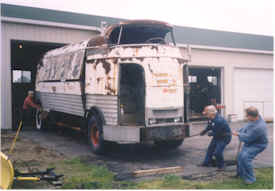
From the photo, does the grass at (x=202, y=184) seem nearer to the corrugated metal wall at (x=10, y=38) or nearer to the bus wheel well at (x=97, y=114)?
the bus wheel well at (x=97, y=114)

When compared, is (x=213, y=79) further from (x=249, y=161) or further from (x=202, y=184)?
(x=202, y=184)

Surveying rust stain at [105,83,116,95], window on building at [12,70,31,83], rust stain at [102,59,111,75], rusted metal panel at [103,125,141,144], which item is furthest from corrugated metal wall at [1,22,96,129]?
window on building at [12,70,31,83]

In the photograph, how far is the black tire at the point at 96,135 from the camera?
8573 millimetres

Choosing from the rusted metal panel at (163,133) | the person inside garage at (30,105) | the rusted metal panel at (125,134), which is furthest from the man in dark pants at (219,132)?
the person inside garage at (30,105)

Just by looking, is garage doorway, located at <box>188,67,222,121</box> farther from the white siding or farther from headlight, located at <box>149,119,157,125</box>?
headlight, located at <box>149,119,157,125</box>

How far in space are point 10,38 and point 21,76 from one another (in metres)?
7.27

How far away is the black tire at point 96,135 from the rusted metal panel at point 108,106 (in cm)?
35

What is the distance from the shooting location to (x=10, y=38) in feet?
41.8

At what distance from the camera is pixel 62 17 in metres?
14.1

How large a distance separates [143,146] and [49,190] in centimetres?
494

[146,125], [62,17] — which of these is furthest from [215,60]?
[146,125]

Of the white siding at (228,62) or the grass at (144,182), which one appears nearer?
the grass at (144,182)

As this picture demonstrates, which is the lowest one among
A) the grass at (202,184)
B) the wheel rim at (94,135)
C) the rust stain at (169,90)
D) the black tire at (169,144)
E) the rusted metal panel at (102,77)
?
the grass at (202,184)

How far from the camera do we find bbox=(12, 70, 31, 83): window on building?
64.0ft
